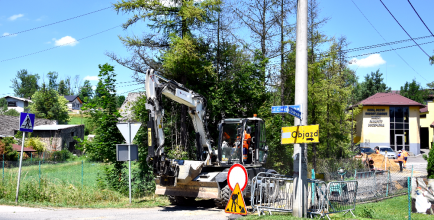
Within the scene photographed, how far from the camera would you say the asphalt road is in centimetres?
1072

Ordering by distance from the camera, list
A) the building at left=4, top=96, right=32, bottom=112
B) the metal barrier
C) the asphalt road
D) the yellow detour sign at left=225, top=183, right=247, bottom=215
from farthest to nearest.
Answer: the building at left=4, top=96, right=32, bottom=112 → the asphalt road → the metal barrier → the yellow detour sign at left=225, top=183, right=247, bottom=215

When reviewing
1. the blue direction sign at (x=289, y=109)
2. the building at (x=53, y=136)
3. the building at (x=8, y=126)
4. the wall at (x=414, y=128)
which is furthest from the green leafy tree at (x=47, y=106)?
the blue direction sign at (x=289, y=109)

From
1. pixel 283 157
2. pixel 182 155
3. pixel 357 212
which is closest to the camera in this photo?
pixel 357 212

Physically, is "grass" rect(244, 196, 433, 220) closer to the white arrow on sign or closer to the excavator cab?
the excavator cab

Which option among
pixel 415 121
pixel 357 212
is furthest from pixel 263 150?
pixel 415 121

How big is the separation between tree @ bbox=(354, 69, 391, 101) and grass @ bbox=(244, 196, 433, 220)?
5734 centimetres

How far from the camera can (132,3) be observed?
1730 centimetres

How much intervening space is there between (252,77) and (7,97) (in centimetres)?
8187

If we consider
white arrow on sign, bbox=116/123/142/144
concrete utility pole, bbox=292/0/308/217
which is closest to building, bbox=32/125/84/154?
white arrow on sign, bbox=116/123/142/144

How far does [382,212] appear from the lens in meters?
12.9

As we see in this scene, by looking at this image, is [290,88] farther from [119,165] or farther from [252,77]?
[119,165]

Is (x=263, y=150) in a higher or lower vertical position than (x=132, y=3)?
lower

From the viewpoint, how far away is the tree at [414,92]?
235ft

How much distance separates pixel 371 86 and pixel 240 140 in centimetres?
6405
